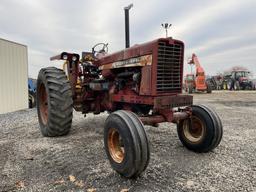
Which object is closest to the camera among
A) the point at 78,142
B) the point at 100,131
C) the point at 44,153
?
the point at 44,153

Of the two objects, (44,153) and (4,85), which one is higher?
(4,85)

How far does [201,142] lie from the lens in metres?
3.96

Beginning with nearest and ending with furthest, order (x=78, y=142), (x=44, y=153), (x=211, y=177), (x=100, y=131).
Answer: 1. (x=211, y=177)
2. (x=44, y=153)
3. (x=78, y=142)
4. (x=100, y=131)

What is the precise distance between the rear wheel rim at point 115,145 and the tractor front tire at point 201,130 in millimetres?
1418

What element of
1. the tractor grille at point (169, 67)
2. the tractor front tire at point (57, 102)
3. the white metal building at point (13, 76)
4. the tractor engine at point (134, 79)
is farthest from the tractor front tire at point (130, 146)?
the white metal building at point (13, 76)

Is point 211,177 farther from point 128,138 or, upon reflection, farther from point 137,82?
point 137,82

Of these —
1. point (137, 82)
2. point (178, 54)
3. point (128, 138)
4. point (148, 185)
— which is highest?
point (178, 54)

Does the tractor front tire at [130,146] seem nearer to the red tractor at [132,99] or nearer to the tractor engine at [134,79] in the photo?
the red tractor at [132,99]

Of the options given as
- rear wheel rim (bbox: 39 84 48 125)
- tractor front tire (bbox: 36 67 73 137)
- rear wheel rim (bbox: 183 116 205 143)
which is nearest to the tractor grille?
rear wheel rim (bbox: 183 116 205 143)

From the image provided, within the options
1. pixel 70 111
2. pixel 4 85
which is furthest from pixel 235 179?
pixel 4 85

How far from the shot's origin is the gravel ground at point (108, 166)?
112 inches

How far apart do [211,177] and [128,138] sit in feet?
3.80

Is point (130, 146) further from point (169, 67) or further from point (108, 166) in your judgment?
point (169, 67)

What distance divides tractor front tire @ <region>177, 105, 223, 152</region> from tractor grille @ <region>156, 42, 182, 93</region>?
0.60 meters
